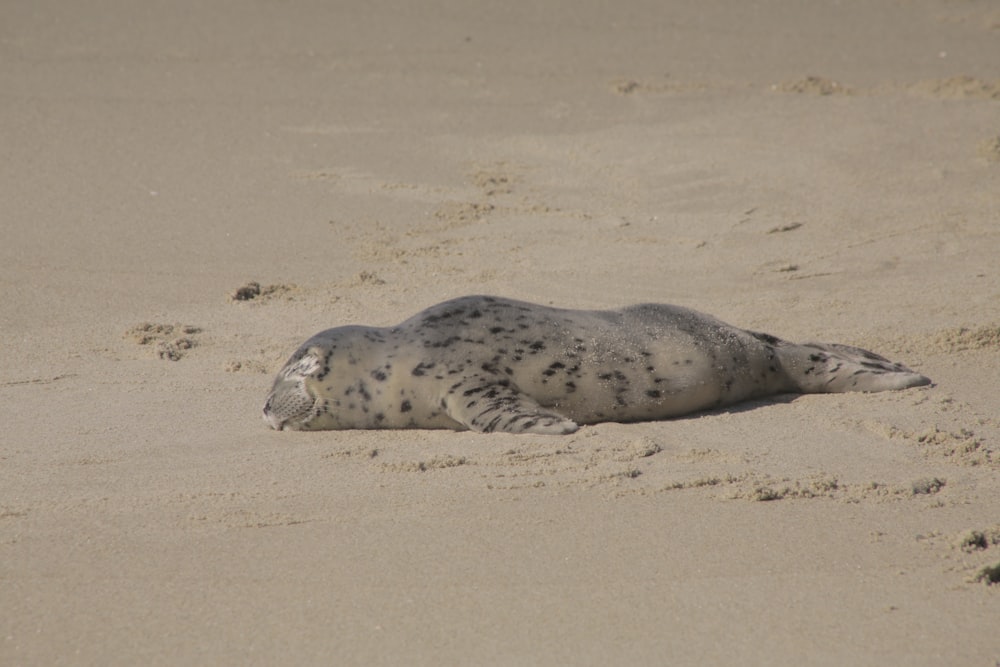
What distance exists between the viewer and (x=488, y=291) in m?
6.39

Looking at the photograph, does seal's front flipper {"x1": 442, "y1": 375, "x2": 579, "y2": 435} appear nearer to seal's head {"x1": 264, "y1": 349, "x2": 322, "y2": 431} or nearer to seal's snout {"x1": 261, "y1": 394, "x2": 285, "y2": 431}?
seal's head {"x1": 264, "y1": 349, "x2": 322, "y2": 431}

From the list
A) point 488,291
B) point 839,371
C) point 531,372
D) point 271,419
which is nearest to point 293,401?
point 271,419

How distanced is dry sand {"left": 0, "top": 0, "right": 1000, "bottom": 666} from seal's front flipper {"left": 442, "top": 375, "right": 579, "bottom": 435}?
8cm

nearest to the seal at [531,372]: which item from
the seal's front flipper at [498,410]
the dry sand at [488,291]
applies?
the seal's front flipper at [498,410]

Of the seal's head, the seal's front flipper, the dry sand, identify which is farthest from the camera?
the seal's head

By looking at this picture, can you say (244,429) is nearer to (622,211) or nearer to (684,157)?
(622,211)

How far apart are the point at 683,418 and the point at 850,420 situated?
0.65 m

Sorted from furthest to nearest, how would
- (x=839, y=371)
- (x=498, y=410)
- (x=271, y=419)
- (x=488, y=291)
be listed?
1. (x=488, y=291)
2. (x=839, y=371)
3. (x=271, y=419)
4. (x=498, y=410)

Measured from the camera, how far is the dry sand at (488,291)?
3.23 meters

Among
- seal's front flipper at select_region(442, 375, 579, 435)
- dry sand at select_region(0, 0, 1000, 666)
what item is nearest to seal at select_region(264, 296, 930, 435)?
seal's front flipper at select_region(442, 375, 579, 435)

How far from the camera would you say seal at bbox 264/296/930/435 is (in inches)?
185

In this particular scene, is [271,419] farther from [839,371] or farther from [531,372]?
[839,371]

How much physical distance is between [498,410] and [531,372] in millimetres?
291

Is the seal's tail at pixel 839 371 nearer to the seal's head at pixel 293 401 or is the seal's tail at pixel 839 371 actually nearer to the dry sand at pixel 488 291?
the dry sand at pixel 488 291
